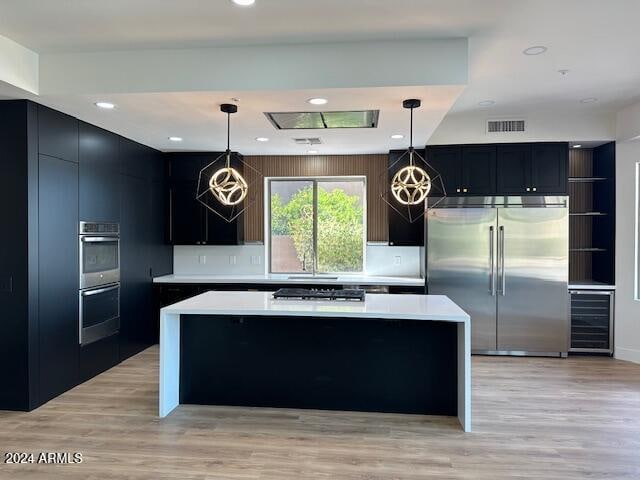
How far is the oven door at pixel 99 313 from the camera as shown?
4188mm

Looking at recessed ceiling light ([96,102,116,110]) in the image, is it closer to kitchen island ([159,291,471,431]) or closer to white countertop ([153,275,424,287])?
kitchen island ([159,291,471,431])

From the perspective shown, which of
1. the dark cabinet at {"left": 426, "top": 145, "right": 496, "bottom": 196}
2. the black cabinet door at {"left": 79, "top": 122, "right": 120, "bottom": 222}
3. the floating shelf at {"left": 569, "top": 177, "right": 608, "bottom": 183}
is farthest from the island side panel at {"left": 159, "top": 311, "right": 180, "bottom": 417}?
the floating shelf at {"left": 569, "top": 177, "right": 608, "bottom": 183}

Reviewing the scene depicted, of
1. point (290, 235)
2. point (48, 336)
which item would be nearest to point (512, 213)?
point (290, 235)

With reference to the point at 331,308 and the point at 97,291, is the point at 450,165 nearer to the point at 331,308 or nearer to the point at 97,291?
the point at 331,308

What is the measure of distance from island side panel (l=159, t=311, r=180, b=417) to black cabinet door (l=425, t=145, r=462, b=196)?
11.1 feet

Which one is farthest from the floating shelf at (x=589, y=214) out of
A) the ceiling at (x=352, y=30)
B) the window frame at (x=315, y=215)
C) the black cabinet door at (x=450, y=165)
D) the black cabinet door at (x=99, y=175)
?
the black cabinet door at (x=99, y=175)

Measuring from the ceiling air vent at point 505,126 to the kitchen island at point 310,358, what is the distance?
250cm

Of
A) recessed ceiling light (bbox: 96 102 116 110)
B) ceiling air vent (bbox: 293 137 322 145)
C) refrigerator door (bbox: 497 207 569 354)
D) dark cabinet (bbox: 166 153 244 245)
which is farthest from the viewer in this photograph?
dark cabinet (bbox: 166 153 244 245)

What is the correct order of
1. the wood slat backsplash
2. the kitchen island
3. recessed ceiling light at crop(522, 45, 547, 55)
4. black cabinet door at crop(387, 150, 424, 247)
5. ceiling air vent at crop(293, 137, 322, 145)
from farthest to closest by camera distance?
the wood slat backsplash < black cabinet door at crop(387, 150, 424, 247) < ceiling air vent at crop(293, 137, 322, 145) < the kitchen island < recessed ceiling light at crop(522, 45, 547, 55)

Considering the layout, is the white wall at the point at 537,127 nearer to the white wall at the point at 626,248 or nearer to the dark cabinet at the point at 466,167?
the dark cabinet at the point at 466,167

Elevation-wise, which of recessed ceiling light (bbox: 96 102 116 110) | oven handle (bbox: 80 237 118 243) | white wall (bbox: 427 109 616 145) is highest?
white wall (bbox: 427 109 616 145)

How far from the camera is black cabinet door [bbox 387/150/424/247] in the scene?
5.54 metres

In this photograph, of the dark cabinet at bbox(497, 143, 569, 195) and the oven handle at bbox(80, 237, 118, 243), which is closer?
the oven handle at bbox(80, 237, 118, 243)

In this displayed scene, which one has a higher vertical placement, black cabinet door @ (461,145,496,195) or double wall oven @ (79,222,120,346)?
black cabinet door @ (461,145,496,195)
